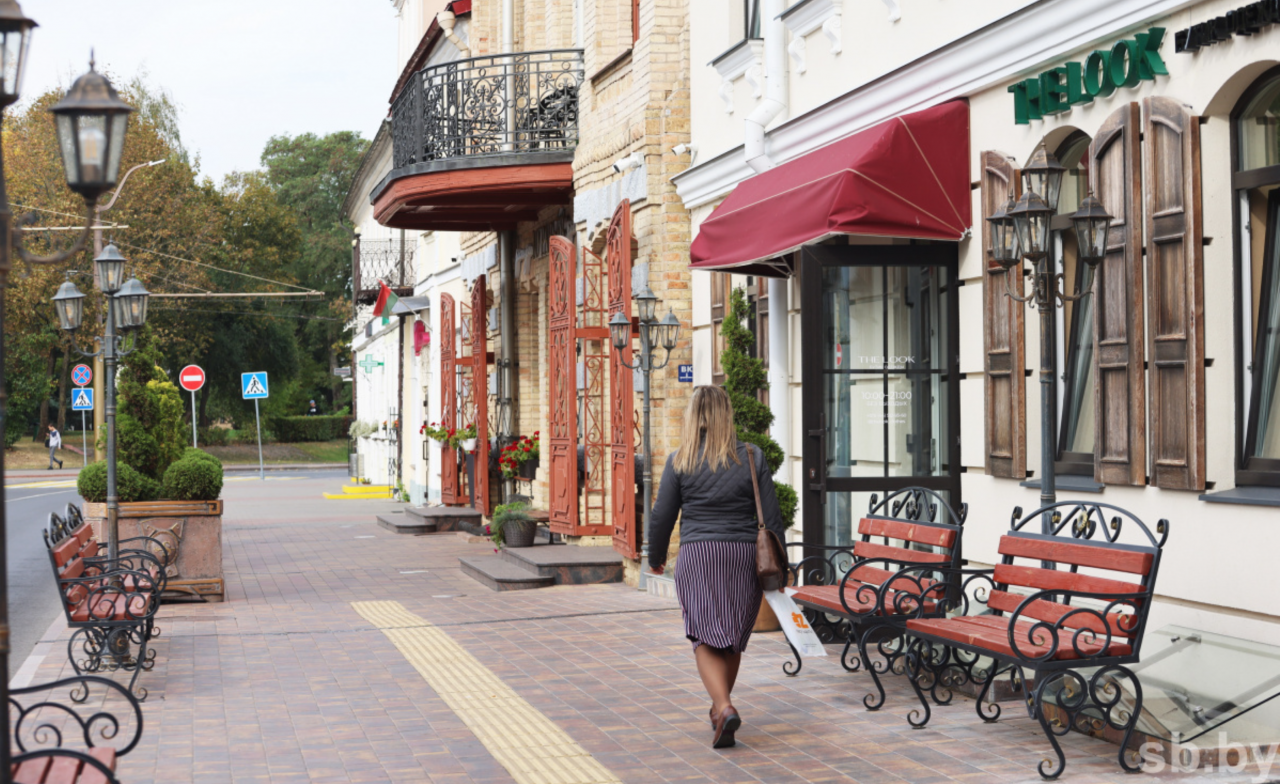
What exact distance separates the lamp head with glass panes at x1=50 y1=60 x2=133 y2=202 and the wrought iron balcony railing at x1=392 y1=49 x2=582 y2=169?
11.8 meters

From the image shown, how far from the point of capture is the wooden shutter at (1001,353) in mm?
8094

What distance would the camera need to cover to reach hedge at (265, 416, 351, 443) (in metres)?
67.1

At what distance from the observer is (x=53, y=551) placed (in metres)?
8.65

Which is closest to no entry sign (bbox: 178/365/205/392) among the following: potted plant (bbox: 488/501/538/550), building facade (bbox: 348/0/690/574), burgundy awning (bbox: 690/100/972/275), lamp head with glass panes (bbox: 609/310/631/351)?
building facade (bbox: 348/0/690/574)

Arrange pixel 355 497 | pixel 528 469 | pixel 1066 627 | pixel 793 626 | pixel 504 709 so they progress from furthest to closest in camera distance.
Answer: pixel 355 497 → pixel 528 469 → pixel 504 709 → pixel 793 626 → pixel 1066 627

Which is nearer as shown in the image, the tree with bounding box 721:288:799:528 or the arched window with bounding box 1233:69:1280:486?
the arched window with bounding box 1233:69:1280:486

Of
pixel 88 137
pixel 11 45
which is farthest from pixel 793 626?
pixel 11 45

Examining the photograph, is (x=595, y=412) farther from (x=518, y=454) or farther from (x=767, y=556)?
(x=767, y=556)

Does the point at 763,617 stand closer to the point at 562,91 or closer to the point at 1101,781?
the point at 1101,781

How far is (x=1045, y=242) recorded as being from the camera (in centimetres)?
703

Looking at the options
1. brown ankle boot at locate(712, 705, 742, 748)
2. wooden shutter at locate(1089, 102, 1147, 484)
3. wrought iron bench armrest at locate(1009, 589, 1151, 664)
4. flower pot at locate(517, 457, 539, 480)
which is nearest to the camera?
wrought iron bench armrest at locate(1009, 589, 1151, 664)

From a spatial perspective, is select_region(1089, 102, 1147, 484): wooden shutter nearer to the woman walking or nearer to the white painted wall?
the white painted wall

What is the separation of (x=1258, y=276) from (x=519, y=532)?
35.7ft

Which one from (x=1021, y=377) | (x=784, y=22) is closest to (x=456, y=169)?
(x=784, y=22)
